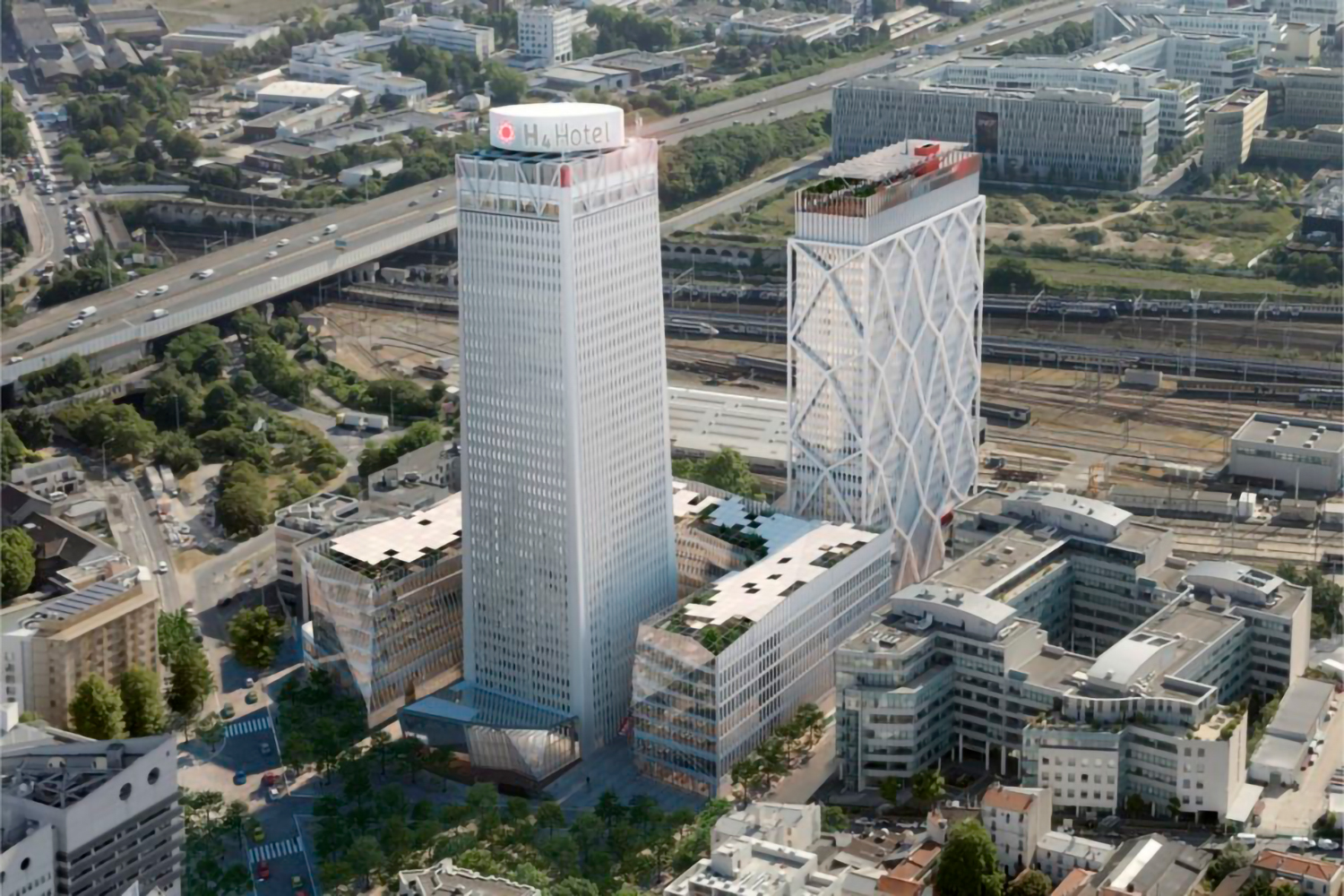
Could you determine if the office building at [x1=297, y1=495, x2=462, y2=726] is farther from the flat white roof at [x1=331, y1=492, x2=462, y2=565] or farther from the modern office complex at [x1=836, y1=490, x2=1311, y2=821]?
the modern office complex at [x1=836, y1=490, x2=1311, y2=821]

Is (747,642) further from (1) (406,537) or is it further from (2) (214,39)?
(2) (214,39)

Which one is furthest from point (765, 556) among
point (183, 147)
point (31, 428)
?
point (183, 147)

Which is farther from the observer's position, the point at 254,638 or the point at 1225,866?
the point at 254,638

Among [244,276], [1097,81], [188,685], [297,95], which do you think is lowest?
[188,685]

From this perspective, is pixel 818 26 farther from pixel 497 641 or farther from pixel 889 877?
pixel 889 877

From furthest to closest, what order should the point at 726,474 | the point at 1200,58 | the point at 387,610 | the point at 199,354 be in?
the point at 1200,58 < the point at 199,354 < the point at 726,474 < the point at 387,610

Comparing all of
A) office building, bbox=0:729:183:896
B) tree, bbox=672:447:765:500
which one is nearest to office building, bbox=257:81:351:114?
tree, bbox=672:447:765:500

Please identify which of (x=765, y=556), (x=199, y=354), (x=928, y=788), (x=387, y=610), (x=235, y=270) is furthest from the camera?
(x=235, y=270)

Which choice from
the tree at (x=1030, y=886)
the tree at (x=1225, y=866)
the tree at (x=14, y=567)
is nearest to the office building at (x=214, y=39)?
the tree at (x=14, y=567)
